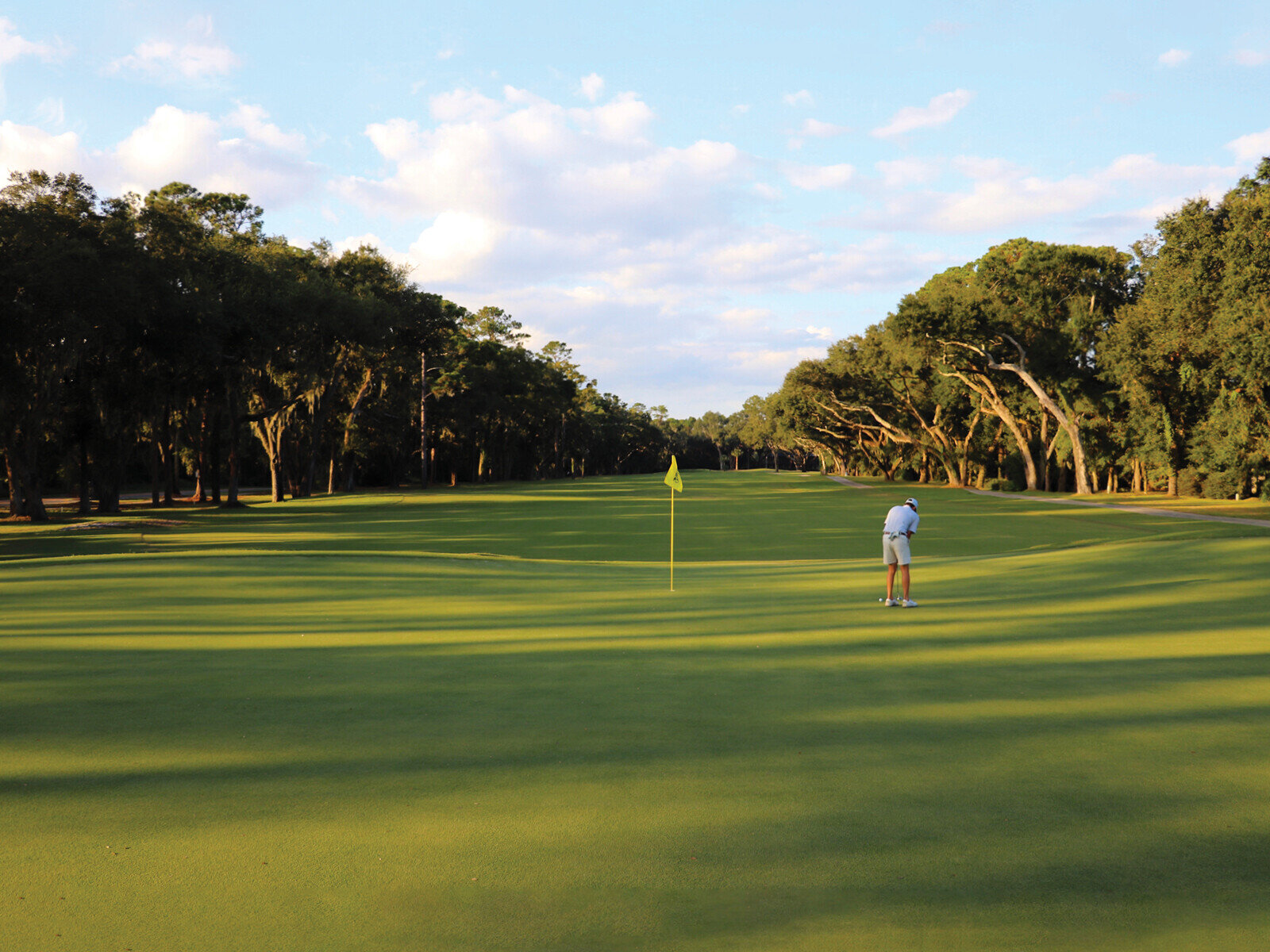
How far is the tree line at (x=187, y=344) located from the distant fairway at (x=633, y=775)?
2591 centimetres

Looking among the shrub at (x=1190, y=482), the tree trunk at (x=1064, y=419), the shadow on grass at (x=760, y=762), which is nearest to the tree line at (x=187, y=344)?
the shadow on grass at (x=760, y=762)

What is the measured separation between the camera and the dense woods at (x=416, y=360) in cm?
3725

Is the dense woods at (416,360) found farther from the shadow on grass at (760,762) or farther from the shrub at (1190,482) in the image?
the shadow on grass at (760,762)

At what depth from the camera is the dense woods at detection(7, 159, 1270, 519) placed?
37.2m

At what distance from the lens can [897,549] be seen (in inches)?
507

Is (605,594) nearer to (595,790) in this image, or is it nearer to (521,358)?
(595,790)

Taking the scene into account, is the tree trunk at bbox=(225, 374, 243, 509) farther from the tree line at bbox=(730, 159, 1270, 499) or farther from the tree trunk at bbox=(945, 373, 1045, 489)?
the tree trunk at bbox=(945, 373, 1045, 489)

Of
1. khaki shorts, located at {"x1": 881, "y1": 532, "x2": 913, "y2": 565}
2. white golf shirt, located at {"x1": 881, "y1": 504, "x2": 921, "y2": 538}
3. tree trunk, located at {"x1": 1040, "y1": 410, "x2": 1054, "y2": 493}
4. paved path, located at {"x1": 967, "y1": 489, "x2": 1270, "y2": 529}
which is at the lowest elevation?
paved path, located at {"x1": 967, "y1": 489, "x2": 1270, "y2": 529}

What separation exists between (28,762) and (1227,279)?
167ft

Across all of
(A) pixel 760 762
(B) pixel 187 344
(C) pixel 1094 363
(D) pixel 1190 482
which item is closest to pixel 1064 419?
(C) pixel 1094 363

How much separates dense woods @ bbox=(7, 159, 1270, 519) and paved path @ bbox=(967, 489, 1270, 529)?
5048mm

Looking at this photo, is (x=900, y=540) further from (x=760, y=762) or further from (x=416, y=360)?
(x=416, y=360)

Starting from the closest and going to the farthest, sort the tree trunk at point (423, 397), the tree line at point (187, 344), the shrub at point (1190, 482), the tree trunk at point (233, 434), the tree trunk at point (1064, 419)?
the tree line at point (187, 344) < the tree trunk at point (233, 434) < the shrub at point (1190, 482) < the tree trunk at point (1064, 419) < the tree trunk at point (423, 397)

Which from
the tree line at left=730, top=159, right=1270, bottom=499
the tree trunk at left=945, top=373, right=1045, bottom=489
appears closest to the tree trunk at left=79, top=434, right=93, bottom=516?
the tree line at left=730, top=159, right=1270, bottom=499
